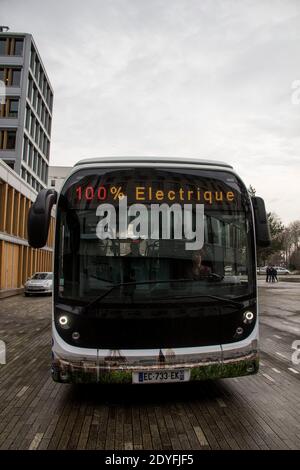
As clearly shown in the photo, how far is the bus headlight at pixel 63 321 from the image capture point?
4.94 m

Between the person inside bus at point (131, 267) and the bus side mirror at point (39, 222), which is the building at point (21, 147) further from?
the person inside bus at point (131, 267)

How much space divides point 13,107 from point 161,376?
49361 mm

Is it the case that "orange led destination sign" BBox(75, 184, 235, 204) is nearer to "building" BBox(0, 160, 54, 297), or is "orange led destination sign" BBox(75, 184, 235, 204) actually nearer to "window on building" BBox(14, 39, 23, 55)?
"building" BBox(0, 160, 54, 297)

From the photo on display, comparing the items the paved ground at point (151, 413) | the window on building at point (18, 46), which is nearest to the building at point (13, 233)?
the window on building at point (18, 46)

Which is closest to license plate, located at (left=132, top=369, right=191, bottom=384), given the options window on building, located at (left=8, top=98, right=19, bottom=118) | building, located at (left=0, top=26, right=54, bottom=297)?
building, located at (left=0, top=26, right=54, bottom=297)

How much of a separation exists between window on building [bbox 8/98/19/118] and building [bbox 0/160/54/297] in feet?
45.6

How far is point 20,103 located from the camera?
4862 cm

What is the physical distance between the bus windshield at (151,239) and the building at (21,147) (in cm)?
2607

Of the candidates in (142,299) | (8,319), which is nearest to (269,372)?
(142,299)

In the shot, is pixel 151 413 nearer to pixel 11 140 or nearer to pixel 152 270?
pixel 152 270

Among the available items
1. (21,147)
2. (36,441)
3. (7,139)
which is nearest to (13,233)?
(21,147)

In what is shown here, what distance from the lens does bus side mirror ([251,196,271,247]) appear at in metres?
5.56
